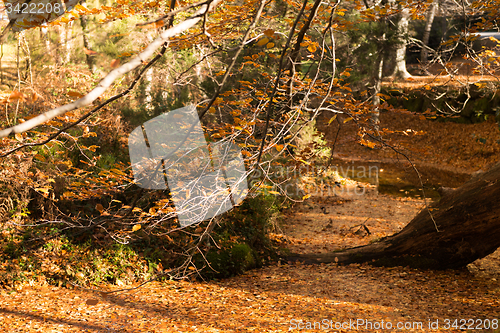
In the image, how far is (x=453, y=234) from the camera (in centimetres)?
458

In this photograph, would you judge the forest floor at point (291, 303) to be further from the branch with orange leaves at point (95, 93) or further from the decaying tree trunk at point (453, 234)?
the branch with orange leaves at point (95, 93)

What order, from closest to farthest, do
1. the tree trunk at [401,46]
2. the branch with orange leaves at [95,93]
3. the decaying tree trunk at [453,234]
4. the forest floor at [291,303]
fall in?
1. the branch with orange leaves at [95,93]
2. the forest floor at [291,303]
3. the decaying tree trunk at [453,234]
4. the tree trunk at [401,46]

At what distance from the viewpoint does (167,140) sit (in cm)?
650

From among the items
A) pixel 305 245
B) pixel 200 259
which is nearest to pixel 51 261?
pixel 200 259

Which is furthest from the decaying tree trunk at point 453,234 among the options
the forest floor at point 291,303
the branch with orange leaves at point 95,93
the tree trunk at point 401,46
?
the tree trunk at point 401,46

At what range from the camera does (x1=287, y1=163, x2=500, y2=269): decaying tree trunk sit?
169 inches

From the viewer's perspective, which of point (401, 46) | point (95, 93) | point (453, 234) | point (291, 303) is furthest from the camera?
point (401, 46)

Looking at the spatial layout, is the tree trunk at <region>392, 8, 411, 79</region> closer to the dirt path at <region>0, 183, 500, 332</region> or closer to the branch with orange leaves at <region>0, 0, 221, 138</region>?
the dirt path at <region>0, 183, 500, 332</region>

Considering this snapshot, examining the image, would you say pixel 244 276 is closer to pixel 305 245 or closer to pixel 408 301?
pixel 305 245

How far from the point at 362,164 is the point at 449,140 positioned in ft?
11.9

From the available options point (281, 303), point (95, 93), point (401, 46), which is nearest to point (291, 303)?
point (281, 303)

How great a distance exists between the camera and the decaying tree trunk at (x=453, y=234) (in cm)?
429

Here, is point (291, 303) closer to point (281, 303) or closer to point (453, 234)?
point (281, 303)

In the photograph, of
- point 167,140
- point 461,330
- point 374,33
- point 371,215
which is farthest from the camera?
point 374,33
